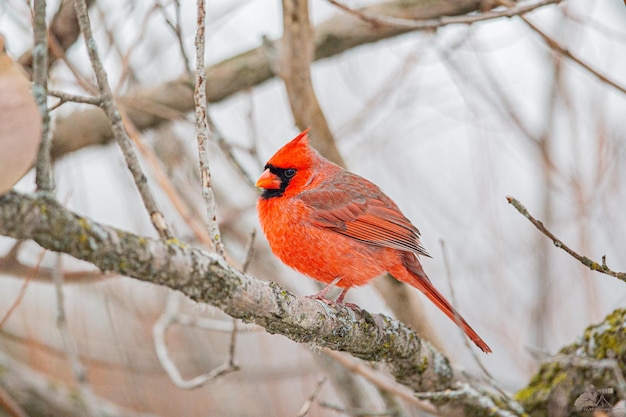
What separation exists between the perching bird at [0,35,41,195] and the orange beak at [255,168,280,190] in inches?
70.2

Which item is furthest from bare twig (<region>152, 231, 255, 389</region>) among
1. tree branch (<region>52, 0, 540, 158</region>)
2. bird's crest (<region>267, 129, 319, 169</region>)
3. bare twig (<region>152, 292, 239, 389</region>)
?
tree branch (<region>52, 0, 540, 158</region>)

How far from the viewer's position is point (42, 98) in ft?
4.49

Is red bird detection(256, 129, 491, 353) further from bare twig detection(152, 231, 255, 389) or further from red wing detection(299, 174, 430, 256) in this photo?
bare twig detection(152, 231, 255, 389)

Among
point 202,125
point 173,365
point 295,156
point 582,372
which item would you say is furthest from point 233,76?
point 582,372

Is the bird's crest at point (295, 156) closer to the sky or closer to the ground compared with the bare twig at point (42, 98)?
closer to the sky

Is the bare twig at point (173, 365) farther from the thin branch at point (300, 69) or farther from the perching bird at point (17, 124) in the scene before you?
the perching bird at point (17, 124)

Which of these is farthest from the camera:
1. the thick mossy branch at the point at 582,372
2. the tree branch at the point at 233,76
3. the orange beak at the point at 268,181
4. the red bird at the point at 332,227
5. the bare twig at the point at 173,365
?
the tree branch at the point at 233,76

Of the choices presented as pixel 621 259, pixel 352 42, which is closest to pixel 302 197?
pixel 352 42

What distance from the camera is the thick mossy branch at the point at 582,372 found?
2277 millimetres

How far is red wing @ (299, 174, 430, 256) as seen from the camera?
298 centimetres

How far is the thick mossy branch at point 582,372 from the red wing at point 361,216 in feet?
2.26

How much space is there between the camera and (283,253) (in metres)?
2.89

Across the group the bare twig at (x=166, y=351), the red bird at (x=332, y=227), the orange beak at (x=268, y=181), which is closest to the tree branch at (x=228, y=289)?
the red bird at (x=332, y=227)

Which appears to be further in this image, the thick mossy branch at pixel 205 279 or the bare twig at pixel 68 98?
the bare twig at pixel 68 98
